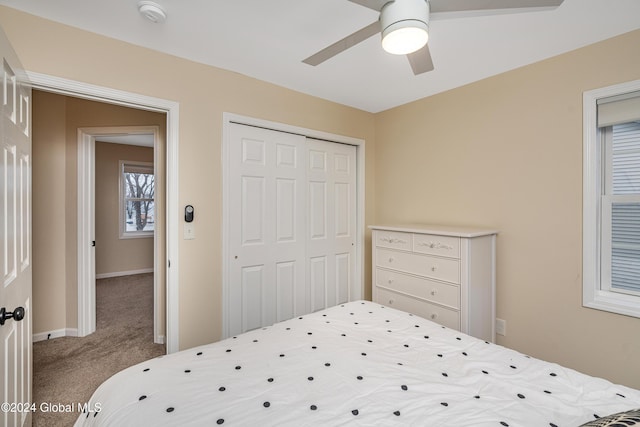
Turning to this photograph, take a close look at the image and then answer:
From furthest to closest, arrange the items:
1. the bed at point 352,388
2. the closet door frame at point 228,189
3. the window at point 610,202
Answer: the closet door frame at point 228,189
the window at point 610,202
the bed at point 352,388

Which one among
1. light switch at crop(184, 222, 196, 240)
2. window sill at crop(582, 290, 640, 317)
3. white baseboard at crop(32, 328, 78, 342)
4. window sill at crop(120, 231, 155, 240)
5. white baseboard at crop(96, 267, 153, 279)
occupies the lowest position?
white baseboard at crop(32, 328, 78, 342)

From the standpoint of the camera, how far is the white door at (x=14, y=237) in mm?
1241

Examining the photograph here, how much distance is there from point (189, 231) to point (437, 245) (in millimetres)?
1967

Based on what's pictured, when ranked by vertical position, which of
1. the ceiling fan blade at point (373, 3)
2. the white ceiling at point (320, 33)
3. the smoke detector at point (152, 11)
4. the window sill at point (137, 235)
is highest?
the white ceiling at point (320, 33)

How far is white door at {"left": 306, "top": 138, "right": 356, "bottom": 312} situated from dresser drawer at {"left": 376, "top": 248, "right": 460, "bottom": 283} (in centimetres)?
57

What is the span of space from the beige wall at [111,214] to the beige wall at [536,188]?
555cm

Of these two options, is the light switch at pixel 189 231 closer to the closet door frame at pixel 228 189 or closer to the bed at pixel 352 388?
the closet door frame at pixel 228 189

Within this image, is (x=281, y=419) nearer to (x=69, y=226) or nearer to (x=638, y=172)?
(x=638, y=172)

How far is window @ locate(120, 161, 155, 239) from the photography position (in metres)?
5.70

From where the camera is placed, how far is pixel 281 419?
0.95 meters

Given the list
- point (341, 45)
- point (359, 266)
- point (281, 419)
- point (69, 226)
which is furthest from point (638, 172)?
point (69, 226)

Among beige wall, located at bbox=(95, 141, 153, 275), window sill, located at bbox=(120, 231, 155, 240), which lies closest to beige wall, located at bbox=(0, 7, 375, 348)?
beige wall, located at bbox=(95, 141, 153, 275)

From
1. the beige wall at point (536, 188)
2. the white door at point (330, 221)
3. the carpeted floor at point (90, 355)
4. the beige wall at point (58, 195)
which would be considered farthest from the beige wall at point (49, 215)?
the beige wall at point (536, 188)

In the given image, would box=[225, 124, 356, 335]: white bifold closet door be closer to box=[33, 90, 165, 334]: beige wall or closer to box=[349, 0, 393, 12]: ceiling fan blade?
box=[33, 90, 165, 334]: beige wall
